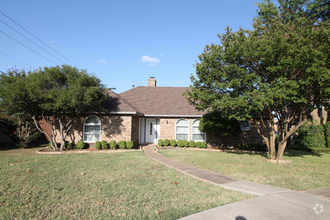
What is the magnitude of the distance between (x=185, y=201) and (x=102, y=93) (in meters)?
11.1

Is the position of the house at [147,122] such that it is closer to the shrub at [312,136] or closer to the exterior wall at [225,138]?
the exterior wall at [225,138]

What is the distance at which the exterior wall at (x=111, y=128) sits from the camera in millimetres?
15883

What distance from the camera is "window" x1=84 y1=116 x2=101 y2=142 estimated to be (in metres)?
16.1

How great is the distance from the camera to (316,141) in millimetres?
18562

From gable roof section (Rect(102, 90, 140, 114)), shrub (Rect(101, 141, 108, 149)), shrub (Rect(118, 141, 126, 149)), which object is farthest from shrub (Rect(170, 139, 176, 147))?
shrub (Rect(101, 141, 108, 149))

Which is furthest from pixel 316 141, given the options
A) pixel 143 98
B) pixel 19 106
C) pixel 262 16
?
pixel 19 106

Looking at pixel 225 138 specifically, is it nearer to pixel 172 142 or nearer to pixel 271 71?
pixel 172 142

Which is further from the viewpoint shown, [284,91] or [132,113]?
[132,113]

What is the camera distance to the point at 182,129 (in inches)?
722

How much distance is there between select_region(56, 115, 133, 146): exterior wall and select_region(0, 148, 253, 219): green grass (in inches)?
322

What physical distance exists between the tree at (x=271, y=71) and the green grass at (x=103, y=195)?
560 centimetres

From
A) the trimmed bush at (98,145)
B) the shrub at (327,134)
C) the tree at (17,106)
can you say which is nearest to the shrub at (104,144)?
the trimmed bush at (98,145)

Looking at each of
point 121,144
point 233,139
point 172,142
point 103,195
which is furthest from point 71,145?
point 233,139

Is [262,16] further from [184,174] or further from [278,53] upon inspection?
[184,174]
